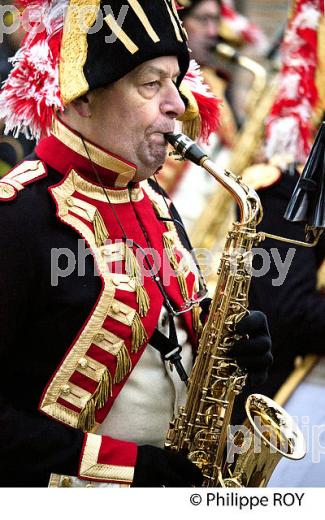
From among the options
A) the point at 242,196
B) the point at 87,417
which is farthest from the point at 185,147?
the point at 87,417

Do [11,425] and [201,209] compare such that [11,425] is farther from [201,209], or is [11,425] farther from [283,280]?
[201,209]

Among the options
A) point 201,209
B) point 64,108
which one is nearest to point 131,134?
point 64,108

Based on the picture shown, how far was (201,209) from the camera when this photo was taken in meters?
6.76

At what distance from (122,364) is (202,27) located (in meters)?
4.42

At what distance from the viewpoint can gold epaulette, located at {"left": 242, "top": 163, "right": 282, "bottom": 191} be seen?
4.63m

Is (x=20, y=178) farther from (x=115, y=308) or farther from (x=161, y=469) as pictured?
(x=161, y=469)

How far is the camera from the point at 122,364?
295cm

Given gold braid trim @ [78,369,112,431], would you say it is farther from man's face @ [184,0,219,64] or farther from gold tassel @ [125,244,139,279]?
man's face @ [184,0,219,64]

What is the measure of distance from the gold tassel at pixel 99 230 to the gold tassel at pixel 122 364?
0.31 metres

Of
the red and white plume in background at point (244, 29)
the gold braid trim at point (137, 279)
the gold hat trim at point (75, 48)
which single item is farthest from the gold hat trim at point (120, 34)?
the red and white plume in background at point (244, 29)

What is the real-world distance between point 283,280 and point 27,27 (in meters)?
1.74

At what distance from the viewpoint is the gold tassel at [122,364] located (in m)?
2.94

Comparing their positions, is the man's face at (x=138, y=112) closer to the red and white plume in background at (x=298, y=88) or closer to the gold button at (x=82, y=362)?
the gold button at (x=82, y=362)

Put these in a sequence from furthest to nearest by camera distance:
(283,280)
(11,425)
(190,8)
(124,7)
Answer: (190,8), (283,280), (124,7), (11,425)
